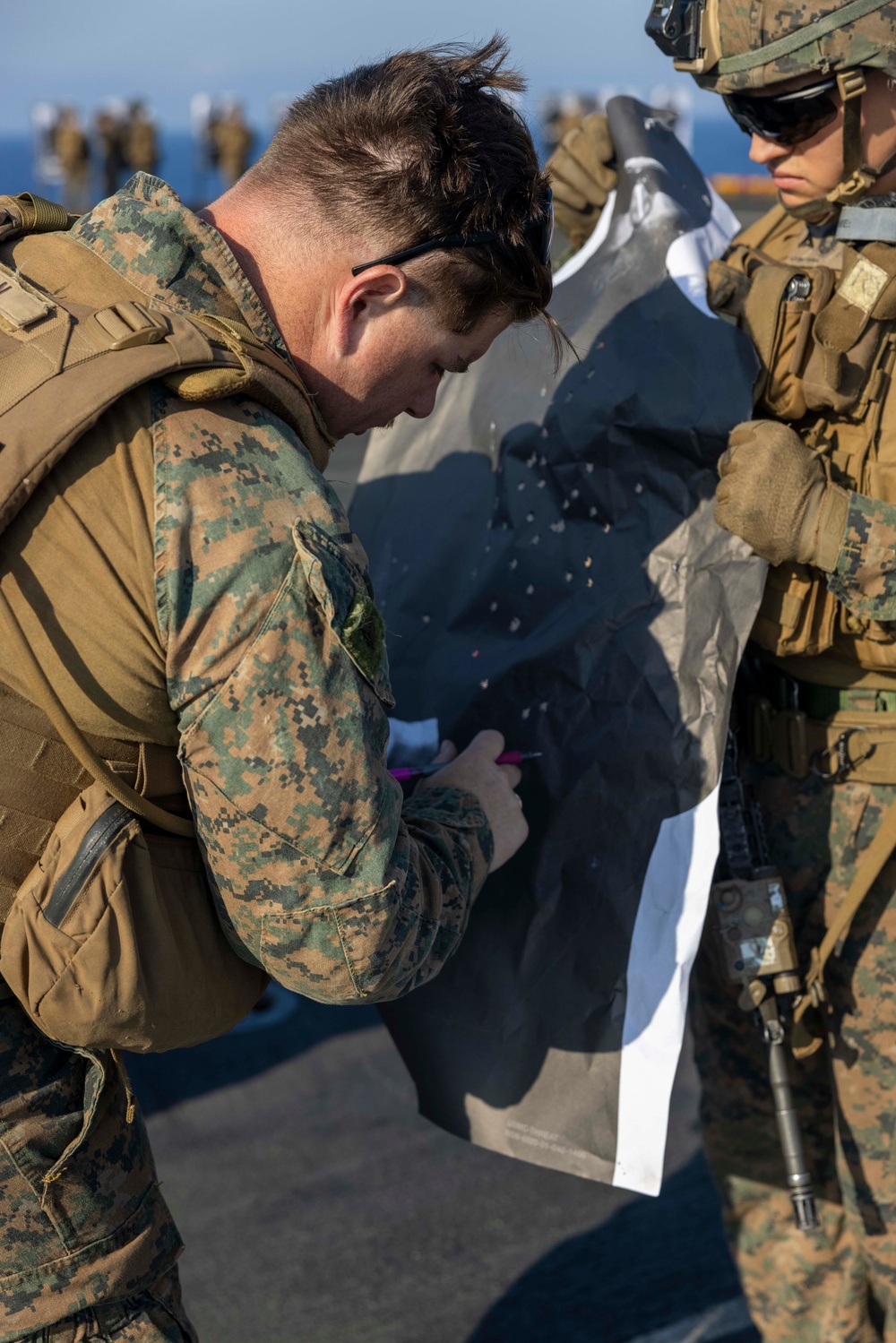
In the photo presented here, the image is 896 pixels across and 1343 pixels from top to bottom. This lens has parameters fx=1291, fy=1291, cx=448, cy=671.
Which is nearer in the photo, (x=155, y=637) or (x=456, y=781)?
(x=155, y=637)

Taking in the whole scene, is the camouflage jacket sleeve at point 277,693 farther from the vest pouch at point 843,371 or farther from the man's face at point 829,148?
the man's face at point 829,148

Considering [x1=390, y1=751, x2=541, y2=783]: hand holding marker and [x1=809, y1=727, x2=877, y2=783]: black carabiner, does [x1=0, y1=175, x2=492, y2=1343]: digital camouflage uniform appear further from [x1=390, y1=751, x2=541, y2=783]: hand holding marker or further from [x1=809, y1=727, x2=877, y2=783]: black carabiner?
[x1=809, y1=727, x2=877, y2=783]: black carabiner

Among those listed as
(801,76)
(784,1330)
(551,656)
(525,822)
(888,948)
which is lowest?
(784,1330)

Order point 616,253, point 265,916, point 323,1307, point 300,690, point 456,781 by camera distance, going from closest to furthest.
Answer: point 300,690 → point 265,916 → point 456,781 → point 616,253 → point 323,1307

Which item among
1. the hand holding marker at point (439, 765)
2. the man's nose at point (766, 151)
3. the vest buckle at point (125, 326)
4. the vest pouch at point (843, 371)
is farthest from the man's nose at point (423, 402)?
the man's nose at point (766, 151)

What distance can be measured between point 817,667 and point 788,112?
97cm

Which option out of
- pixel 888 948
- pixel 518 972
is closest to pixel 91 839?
pixel 518 972

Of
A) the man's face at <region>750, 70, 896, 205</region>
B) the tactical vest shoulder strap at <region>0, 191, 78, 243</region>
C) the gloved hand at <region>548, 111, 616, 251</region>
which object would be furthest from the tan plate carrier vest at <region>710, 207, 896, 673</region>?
the tactical vest shoulder strap at <region>0, 191, 78, 243</region>

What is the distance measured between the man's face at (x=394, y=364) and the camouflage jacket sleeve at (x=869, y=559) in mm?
695

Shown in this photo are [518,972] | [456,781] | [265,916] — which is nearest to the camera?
[265,916]

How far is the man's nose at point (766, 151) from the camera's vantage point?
2262 millimetres

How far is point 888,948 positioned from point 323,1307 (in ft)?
5.28

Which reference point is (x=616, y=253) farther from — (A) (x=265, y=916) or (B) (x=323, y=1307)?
(B) (x=323, y=1307)

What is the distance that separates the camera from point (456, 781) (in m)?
2.07
